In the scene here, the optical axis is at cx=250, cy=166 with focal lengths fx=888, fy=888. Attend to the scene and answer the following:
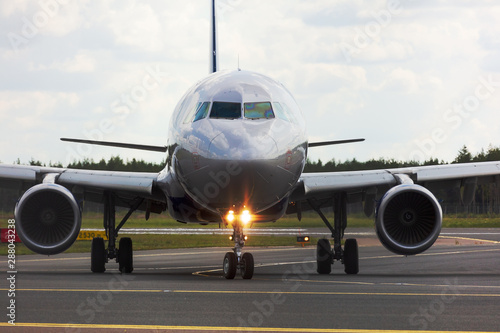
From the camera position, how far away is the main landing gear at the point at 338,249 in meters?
22.0

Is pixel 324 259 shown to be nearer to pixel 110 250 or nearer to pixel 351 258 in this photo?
pixel 351 258

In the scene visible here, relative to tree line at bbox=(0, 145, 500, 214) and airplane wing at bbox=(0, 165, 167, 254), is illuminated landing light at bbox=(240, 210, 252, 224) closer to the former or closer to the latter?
airplane wing at bbox=(0, 165, 167, 254)

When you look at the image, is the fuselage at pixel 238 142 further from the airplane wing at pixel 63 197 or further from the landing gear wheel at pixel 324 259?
the landing gear wheel at pixel 324 259

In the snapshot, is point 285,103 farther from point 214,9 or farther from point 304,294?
point 214,9

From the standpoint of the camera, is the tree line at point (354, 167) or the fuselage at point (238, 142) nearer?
the fuselage at point (238, 142)

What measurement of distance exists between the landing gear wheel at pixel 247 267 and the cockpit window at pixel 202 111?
9.75ft

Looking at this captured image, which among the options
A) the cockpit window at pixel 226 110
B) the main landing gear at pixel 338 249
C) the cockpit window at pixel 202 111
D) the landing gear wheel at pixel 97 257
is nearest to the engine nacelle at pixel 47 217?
the landing gear wheel at pixel 97 257

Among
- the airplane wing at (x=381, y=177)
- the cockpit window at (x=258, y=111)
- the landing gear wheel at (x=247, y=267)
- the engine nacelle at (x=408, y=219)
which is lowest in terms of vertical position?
the landing gear wheel at (x=247, y=267)

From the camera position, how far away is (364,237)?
48.0m

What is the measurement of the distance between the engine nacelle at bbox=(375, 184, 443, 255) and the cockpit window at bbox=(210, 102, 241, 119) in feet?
14.1

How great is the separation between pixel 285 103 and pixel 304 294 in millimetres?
4856

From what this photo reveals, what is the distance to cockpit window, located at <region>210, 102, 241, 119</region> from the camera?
16.8 metres

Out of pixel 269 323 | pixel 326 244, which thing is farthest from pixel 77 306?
pixel 326 244

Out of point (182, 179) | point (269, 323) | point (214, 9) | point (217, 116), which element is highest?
point (214, 9)
